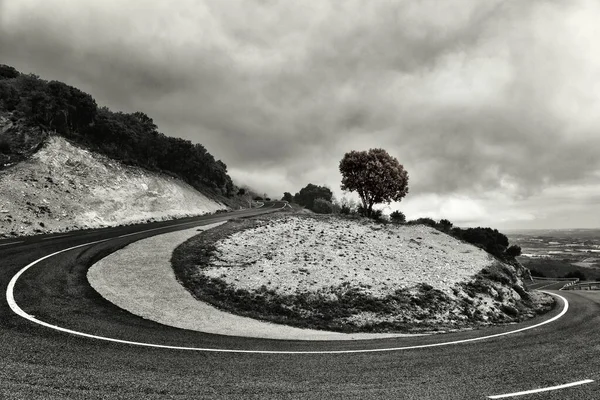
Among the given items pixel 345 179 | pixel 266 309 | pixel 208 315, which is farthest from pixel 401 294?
pixel 345 179

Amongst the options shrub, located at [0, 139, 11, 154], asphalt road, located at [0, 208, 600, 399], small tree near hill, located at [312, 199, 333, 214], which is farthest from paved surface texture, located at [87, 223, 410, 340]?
small tree near hill, located at [312, 199, 333, 214]

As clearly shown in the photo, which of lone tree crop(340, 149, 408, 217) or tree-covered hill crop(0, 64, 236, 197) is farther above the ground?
tree-covered hill crop(0, 64, 236, 197)

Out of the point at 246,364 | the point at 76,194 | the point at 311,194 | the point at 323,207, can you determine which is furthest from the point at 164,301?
the point at 311,194

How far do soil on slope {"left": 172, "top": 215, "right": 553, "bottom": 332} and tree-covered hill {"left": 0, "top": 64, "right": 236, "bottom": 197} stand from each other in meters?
30.2

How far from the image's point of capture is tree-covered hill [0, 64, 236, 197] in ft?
136

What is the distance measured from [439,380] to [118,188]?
145 feet

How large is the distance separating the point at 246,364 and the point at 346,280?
1222 cm

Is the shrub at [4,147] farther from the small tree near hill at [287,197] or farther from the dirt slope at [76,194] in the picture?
the small tree near hill at [287,197]

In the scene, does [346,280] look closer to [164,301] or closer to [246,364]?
[164,301]

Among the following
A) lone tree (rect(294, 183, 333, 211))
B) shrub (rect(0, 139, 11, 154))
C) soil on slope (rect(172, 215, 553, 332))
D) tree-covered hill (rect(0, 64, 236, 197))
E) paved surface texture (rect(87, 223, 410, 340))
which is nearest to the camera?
paved surface texture (rect(87, 223, 410, 340))

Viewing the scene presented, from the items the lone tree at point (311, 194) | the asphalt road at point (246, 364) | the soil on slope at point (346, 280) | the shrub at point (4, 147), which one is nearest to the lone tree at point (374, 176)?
the soil on slope at point (346, 280)

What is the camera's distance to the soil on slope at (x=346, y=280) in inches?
647

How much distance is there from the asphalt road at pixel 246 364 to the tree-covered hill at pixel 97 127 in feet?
120

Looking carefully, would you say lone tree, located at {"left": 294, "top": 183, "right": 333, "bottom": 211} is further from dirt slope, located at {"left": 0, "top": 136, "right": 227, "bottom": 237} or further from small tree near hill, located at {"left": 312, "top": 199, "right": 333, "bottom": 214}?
dirt slope, located at {"left": 0, "top": 136, "right": 227, "bottom": 237}
